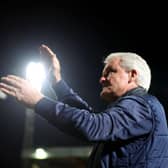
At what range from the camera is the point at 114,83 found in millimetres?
4285

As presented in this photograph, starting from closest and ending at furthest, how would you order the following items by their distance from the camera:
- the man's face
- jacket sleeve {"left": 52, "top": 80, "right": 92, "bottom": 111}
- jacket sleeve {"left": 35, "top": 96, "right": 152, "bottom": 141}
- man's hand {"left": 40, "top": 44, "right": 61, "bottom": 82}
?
A: jacket sleeve {"left": 35, "top": 96, "right": 152, "bottom": 141} → the man's face → man's hand {"left": 40, "top": 44, "right": 61, "bottom": 82} → jacket sleeve {"left": 52, "top": 80, "right": 92, "bottom": 111}

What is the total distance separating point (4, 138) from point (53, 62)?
4585 cm

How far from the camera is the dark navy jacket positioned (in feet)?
12.4

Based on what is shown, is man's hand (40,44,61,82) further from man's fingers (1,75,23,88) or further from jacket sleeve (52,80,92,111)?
man's fingers (1,75,23,88)

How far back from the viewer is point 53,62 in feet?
17.0

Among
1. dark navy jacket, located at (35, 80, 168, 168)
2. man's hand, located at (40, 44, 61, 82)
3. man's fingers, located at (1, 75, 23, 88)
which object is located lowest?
dark navy jacket, located at (35, 80, 168, 168)

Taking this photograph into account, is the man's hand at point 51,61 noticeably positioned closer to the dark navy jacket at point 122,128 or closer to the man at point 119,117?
the man at point 119,117

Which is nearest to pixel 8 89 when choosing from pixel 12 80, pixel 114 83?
pixel 12 80

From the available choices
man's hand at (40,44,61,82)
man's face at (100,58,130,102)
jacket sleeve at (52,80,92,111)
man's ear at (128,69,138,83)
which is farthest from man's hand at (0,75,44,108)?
jacket sleeve at (52,80,92,111)

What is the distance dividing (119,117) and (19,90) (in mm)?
616

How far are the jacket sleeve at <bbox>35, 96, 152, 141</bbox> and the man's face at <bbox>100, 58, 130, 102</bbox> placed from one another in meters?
0.32

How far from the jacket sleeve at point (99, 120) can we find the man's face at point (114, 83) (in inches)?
12.5

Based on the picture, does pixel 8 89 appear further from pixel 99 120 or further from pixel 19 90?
pixel 99 120

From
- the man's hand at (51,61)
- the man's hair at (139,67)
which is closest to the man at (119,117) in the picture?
the man's hair at (139,67)
